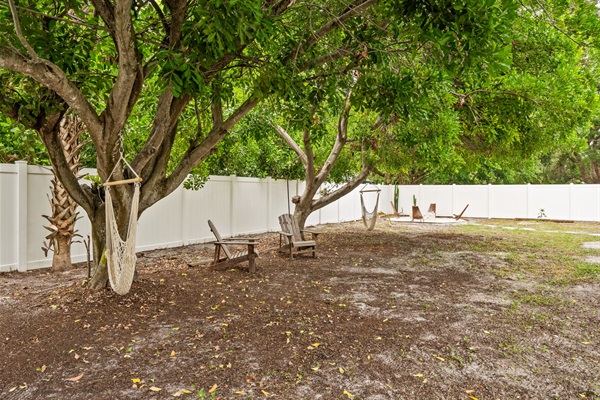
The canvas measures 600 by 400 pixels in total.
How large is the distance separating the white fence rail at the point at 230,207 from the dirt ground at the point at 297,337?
0.70 m

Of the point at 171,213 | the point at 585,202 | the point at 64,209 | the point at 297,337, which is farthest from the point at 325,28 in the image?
the point at 585,202

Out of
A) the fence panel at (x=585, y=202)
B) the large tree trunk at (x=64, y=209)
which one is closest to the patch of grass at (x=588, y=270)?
the large tree trunk at (x=64, y=209)

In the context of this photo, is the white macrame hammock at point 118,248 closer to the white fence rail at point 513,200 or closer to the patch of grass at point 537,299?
the patch of grass at point 537,299

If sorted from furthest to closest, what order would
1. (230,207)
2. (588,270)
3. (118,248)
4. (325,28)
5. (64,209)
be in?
(230,207) → (588,270) → (64,209) → (325,28) → (118,248)

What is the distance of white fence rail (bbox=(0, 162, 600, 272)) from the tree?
87.5 inches

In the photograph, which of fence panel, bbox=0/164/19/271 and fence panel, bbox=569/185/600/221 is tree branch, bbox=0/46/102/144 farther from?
fence panel, bbox=569/185/600/221

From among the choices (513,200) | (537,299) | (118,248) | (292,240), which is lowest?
(537,299)

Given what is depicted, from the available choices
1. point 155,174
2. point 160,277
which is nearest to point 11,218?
point 160,277

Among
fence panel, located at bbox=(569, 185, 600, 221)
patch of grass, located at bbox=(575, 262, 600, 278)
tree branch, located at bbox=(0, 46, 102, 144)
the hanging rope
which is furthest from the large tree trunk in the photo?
fence panel, located at bbox=(569, 185, 600, 221)

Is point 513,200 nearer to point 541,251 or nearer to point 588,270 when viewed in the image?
point 541,251

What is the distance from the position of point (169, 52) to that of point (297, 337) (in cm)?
271

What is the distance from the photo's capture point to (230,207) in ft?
34.9

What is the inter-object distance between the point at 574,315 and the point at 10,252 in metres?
7.45

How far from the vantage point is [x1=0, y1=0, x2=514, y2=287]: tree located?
10.4ft
